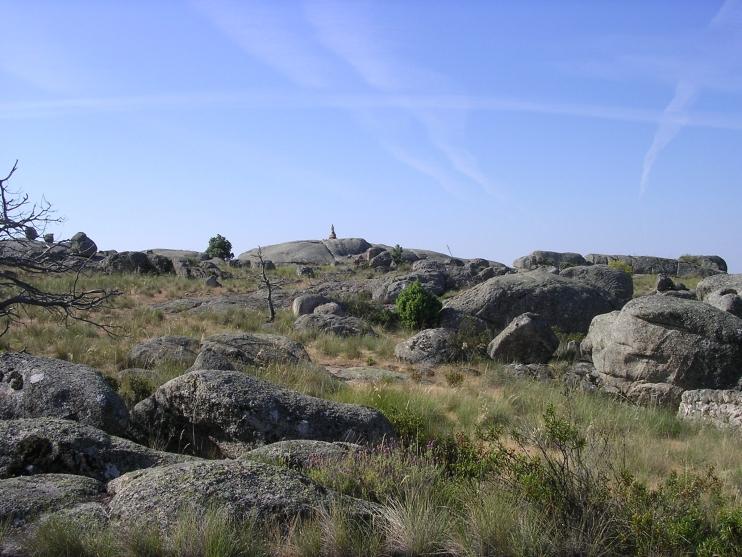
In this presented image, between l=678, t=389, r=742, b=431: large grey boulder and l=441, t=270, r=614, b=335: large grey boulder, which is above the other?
l=441, t=270, r=614, b=335: large grey boulder

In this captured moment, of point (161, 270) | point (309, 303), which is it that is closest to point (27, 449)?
point (309, 303)

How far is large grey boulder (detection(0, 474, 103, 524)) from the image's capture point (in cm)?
461

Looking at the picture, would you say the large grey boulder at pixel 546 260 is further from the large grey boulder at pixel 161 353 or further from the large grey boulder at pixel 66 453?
the large grey boulder at pixel 66 453

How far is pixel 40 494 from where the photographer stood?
486 cm

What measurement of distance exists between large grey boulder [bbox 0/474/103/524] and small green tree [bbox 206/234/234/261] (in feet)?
147

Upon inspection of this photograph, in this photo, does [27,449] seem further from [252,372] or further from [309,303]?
[309,303]

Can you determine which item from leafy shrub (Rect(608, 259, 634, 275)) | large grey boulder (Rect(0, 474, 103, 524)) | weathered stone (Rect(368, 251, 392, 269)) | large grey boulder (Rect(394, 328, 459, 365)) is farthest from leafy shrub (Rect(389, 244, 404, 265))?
large grey boulder (Rect(0, 474, 103, 524))

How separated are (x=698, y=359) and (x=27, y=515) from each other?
11.2 meters

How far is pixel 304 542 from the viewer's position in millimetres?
4355

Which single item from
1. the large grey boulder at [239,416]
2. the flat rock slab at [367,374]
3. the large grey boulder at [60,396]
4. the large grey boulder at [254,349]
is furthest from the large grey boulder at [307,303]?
the large grey boulder at [239,416]

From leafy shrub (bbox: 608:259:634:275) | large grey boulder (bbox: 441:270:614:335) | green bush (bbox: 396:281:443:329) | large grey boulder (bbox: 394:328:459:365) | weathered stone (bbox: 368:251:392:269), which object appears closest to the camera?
large grey boulder (bbox: 394:328:459:365)

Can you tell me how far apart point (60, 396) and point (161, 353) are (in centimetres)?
515

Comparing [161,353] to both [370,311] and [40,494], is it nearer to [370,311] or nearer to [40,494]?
[40,494]

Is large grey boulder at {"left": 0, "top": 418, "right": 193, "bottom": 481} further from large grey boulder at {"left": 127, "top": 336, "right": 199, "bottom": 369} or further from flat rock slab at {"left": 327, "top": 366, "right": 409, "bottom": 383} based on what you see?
flat rock slab at {"left": 327, "top": 366, "right": 409, "bottom": 383}
